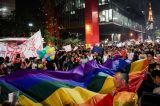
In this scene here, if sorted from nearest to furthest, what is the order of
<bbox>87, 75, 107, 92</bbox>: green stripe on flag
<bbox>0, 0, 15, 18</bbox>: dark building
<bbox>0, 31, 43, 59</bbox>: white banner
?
<bbox>87, 75, 107, 92</bbox>: green stripe on flag < <bbox>0, 31, 43, 59</bbox>: white banner < <bbox>0, 0, 15, 18</bbox>: dark building

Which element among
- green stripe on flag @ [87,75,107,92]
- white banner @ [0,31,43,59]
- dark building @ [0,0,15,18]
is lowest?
green stripe on flag @ [87,75,107,92]

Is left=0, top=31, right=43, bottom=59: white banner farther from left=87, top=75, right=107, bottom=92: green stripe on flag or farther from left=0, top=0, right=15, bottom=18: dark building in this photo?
left=0, top=0, right=15, bottom=18: dark building

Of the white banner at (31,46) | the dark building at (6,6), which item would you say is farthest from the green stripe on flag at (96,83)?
the dark building at (6,6)

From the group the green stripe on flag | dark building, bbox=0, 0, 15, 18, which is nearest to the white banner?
the green stripe on flag

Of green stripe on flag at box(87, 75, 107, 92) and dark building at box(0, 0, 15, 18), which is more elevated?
dark building at box(0, 0, 15, 18)

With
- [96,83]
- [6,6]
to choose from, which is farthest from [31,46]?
[6,6]

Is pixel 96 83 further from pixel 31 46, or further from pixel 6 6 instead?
pixel 6 6

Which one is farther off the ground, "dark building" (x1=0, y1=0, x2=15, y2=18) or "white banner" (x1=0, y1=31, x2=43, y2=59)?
"dark building" (x1=0, y1=0, x2=15, y2=18)

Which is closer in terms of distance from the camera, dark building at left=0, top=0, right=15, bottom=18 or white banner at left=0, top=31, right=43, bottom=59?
white banner at left=0, top=31, right=43, bottom=59

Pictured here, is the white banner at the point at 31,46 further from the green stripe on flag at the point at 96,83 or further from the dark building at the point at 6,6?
the dark building at the point at 6,6

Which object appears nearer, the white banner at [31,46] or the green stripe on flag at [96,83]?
the green stripe on flag at [96,83]

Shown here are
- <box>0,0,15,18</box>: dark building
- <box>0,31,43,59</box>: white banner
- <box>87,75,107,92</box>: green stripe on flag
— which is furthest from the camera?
<box>0,0,15,18</box>: dark building

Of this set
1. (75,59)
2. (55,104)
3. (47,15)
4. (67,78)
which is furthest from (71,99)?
(47,15)

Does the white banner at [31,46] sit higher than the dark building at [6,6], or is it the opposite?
the dark building at [6,6]
